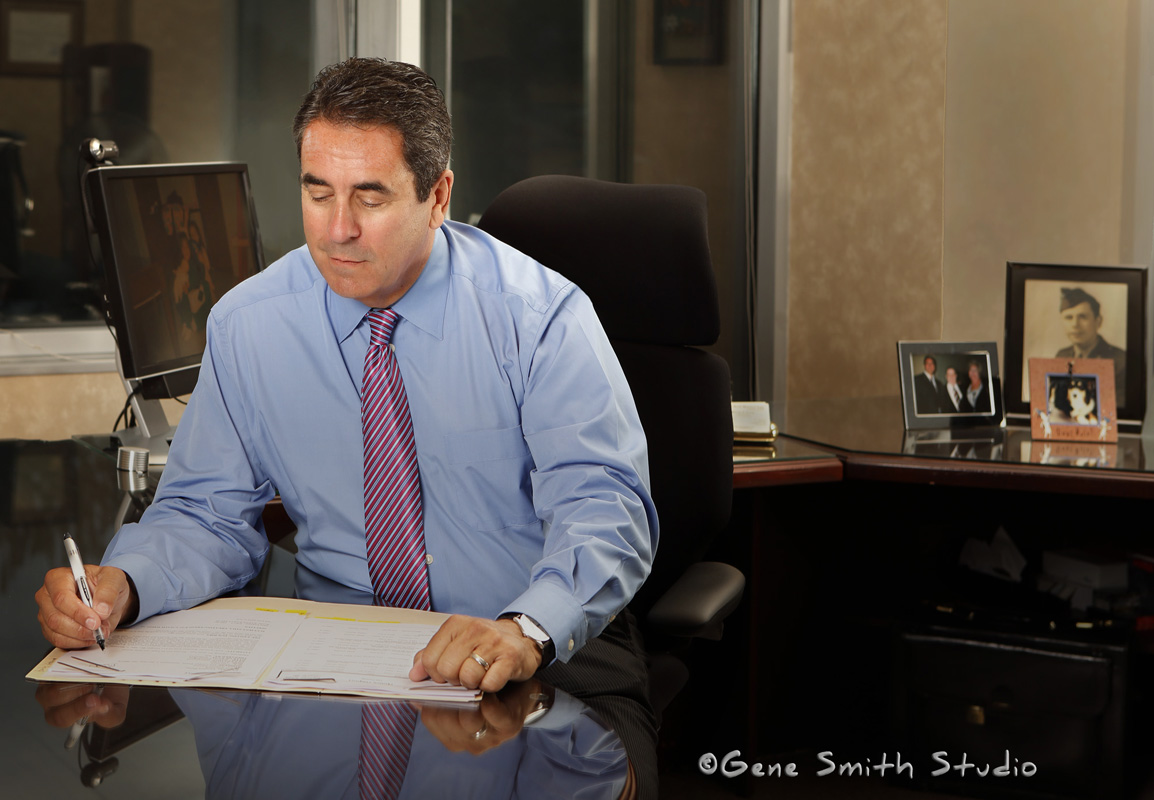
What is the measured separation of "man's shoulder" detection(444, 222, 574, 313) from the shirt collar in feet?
0.11

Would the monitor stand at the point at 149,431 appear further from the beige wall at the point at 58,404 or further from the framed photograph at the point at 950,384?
the framed photograph at the point at 950,384

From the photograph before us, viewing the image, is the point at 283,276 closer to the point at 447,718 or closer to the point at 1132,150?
the point at 447,718

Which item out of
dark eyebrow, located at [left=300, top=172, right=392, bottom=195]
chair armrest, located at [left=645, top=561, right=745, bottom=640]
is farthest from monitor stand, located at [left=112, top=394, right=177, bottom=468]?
chair armrest, located at [left=645, top=561, right=745, bottom=640]

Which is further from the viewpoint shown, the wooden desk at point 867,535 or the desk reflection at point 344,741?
the wooden desk at point 867,535

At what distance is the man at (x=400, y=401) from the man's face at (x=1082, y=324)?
1.43 m

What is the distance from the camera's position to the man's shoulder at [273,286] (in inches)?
53.2

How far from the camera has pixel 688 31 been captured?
3.13m

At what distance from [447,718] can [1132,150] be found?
7.98ft

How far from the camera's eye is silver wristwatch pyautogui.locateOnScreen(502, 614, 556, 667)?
3.26 ft

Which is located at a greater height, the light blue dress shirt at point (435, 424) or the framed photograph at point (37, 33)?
the framed photograph at point (37, 33)

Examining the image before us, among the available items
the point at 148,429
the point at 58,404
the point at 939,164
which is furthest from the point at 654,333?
the point at 939,164

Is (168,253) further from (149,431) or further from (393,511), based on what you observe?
(393,511)

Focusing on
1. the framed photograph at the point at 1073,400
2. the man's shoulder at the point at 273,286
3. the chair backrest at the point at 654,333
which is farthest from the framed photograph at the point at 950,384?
the man's shoulder at the point at 273,286

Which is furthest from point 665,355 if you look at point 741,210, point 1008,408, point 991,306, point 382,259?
point 741,210
